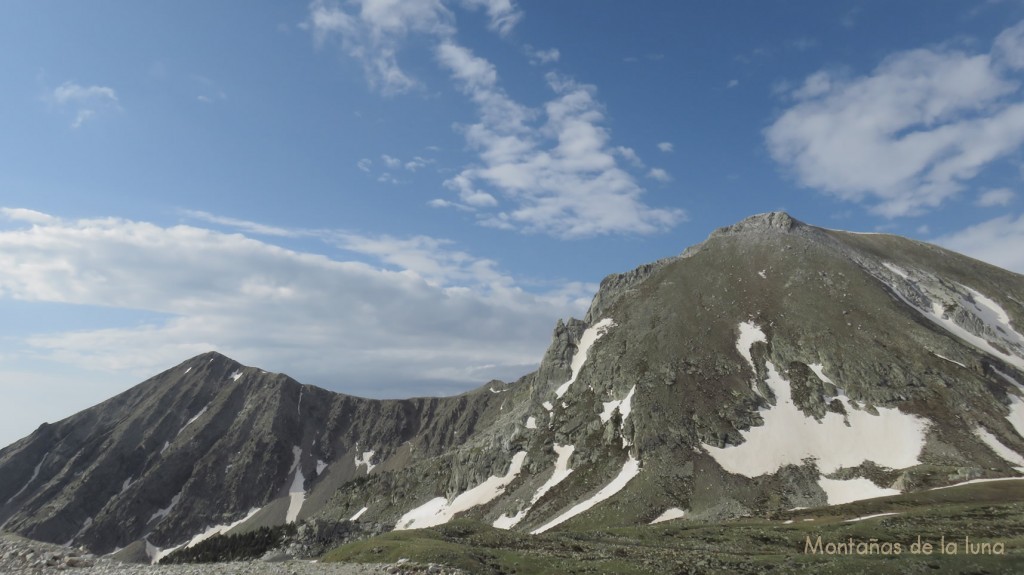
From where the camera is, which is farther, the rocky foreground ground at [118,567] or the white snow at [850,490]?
the white snow at [850,490]

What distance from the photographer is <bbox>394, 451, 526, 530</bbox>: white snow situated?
137 m

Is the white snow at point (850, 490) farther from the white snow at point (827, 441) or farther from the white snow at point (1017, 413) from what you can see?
the white snow at point (1017, 413)

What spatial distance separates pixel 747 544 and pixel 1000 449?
86216mm

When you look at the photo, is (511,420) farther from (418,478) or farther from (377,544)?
(377,544)

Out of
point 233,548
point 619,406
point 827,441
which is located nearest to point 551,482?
point 619,406

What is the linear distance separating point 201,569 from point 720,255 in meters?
183

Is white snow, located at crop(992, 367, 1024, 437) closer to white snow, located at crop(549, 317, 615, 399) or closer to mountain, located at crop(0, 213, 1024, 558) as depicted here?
mountain, located at crop(0, 213, 1024, 558)

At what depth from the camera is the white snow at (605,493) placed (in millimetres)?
107438

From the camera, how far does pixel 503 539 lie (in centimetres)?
5531

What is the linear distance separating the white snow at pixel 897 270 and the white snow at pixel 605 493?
130 meters

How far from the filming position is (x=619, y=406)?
461 feet

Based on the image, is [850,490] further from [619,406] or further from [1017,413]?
[619,406]

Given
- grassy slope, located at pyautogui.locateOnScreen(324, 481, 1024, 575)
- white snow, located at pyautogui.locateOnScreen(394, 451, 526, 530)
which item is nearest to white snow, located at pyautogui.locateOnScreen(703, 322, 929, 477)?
grassy slope, located at pyautogui.locateOnScreen(324, 481, 1024, 575)

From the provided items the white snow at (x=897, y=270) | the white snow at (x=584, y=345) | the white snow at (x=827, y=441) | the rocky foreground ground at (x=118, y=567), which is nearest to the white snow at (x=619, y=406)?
the white snow at (x=584, y=345)
